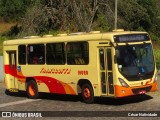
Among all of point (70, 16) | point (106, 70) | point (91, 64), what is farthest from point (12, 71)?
point (70, 16)

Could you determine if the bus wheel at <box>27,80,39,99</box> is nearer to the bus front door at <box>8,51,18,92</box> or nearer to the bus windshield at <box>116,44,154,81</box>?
the bus front door at <box>8,51,18,92</box>

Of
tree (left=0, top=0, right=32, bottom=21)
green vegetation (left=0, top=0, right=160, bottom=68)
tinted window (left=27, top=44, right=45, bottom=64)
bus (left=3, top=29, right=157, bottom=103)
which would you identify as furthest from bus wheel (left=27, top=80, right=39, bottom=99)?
tree (left=0, top=0, right=32, bottom=21)

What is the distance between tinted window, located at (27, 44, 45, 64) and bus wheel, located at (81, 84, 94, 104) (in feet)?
9.19

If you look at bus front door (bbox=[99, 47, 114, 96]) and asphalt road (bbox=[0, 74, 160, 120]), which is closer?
asphalt road (bbox=[0, 74, 160, 120])

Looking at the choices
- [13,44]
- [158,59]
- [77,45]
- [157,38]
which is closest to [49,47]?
[77,45]

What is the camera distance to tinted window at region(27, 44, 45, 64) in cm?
1872

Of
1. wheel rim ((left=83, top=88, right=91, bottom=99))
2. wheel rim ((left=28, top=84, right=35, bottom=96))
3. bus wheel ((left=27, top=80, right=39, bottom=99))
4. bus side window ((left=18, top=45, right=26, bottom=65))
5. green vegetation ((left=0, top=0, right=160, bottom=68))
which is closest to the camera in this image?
wheel rim ((left=83, top=88, right=91, bottom=99))

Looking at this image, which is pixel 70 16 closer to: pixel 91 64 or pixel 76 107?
pixel 91 64

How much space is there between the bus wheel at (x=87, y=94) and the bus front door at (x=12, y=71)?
5150mm

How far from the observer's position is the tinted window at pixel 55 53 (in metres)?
17.7

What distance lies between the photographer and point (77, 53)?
1686cm

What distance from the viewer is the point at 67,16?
3941 centimetres

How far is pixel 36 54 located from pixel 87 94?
3609 millimetres

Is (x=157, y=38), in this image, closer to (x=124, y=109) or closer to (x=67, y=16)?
(x=67, y=16)
